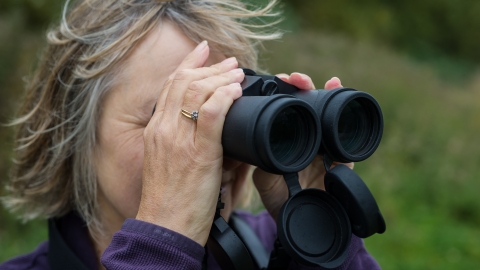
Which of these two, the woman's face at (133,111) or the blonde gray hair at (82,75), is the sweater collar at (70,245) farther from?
the woman's face at (133,111)

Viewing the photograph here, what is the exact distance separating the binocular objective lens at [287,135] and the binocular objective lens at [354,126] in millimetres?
142

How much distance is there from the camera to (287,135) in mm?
1220

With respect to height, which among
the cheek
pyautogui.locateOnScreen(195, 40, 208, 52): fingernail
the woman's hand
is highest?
pyautogui.locateOnScreen(195, 40, 208, 52): fingernail

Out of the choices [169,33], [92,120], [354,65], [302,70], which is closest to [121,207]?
[92,120]

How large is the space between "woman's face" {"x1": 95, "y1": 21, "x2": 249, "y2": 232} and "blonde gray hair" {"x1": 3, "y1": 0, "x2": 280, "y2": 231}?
0.11ft

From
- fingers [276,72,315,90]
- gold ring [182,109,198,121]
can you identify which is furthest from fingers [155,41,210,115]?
fingers [276,72,315,90]

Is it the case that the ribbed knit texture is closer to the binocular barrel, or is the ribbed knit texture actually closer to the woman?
the woman

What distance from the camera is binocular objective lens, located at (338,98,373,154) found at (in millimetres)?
1276

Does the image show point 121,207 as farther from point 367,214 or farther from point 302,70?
point 302,70

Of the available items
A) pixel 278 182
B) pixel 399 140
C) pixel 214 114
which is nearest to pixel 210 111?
pixel 214 114

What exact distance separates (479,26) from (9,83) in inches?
590

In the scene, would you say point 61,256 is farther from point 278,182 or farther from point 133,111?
point 278,182

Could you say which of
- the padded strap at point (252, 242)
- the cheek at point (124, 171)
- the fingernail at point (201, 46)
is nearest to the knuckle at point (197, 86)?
the fingernail at point (201, 46)

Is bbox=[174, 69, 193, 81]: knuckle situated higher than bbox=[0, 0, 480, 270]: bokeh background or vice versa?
bbox=[174, 69, 193, 81]: knuckle
